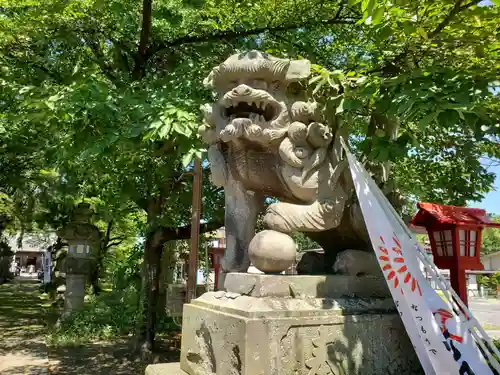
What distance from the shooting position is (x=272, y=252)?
2740mm

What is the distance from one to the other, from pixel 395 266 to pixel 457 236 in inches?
79.4

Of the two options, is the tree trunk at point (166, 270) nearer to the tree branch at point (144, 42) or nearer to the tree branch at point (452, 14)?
the tree branch at point (144, 42)

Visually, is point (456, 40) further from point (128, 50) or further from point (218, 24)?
point (128, 50)

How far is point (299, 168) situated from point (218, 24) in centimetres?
454

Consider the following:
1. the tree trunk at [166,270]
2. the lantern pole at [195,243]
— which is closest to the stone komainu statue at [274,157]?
the lantern pole at [195,243]

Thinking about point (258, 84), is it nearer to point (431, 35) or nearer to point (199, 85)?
point (431, 35)

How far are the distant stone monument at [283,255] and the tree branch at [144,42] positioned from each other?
383 cm

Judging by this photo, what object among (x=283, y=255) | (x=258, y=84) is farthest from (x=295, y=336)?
(x=258, y=84)

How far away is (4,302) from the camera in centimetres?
1811

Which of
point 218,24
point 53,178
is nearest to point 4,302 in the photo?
point 53,178

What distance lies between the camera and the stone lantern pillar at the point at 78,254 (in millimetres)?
11704

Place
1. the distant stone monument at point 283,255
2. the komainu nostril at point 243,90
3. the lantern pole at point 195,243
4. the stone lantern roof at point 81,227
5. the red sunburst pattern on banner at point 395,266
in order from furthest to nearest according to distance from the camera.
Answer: the stone lantern roof at point 81,227, the lantern pole at point 195,243, the komainu nostril at point 243,90, the red sunburst pattern on banner at point 395,266, the distant stone monument at point 283,255

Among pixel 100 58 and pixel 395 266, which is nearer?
pixel 395 266

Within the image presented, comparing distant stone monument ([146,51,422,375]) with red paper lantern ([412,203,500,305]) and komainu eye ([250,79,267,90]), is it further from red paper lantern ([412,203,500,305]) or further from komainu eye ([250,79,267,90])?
red paper lantern ([412,203,500,305])
